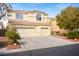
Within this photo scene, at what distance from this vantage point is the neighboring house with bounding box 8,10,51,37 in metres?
7.81

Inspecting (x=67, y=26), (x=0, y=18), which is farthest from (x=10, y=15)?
(x=67, y=26)

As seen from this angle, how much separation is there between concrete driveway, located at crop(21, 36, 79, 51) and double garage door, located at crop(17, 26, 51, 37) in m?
0.11

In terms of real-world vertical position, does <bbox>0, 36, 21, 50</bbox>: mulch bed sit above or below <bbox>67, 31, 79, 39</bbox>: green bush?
below

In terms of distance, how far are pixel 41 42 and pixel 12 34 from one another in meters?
0.78

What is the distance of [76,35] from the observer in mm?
7914

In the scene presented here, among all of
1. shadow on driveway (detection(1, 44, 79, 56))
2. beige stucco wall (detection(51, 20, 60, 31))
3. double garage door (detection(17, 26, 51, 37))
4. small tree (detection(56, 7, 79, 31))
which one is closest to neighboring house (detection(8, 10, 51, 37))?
double garage door (detection(17, 26, 51, 37))

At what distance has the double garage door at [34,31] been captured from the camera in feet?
25.9

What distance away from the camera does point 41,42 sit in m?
7.89

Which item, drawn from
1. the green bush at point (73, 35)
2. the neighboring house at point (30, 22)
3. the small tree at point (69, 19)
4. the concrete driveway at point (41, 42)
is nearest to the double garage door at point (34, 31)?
the neighboring house at point (30, 22)

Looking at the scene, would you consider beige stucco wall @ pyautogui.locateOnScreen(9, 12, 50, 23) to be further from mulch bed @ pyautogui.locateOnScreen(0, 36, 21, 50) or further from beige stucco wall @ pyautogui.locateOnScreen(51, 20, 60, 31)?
mulch bed @ pyautogui.locateOnScreen(0, 36, 21, 50)

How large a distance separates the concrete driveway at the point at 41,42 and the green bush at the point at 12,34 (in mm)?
180

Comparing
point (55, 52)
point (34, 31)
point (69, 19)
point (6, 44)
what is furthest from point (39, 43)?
point (69, 19)

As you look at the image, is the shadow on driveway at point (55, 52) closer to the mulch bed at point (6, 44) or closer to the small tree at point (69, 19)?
the mulch bed at point (6, 44)

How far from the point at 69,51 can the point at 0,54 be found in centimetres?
175
